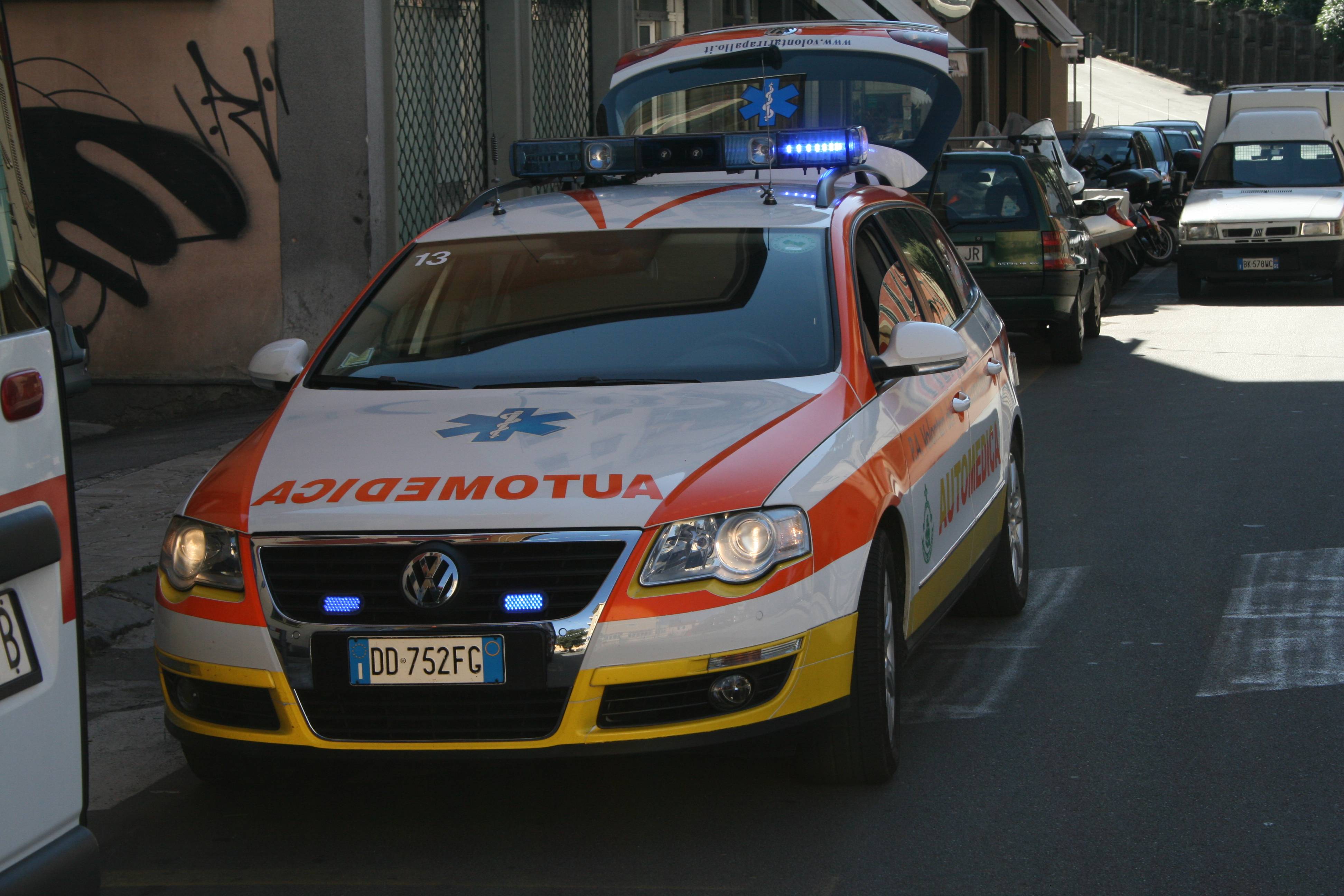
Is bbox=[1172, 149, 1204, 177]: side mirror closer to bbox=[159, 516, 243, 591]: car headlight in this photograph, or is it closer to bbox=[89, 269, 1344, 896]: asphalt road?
bbox=[89, 269, 1344, 896]: asphalt road

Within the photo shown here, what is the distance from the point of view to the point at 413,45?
14188 millimetres

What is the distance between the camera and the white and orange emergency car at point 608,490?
413cm

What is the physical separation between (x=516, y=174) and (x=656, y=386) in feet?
5.34

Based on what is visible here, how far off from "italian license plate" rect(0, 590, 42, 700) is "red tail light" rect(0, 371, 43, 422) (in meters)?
0.30

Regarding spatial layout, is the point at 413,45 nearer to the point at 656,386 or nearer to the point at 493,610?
the point at 656,386

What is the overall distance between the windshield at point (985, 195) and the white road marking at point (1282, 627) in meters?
7.18

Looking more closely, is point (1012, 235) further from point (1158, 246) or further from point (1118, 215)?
point (1158, 246)

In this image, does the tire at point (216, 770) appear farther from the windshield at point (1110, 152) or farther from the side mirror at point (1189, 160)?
the windshield at point (1110, 152)

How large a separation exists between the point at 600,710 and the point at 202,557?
111 cm

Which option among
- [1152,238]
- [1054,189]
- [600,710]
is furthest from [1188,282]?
[600,710]

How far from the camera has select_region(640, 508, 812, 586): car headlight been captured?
4.14 metres

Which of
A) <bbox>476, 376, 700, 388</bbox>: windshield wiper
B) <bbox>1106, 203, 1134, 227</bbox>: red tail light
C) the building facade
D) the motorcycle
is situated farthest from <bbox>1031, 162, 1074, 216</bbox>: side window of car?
<bbox>476, 376, 700, 388</bbox>: windshield wiper

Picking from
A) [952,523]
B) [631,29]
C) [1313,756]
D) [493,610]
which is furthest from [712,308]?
[631,29]

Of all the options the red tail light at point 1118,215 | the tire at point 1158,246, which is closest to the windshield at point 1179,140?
the tire at point 1158,246
